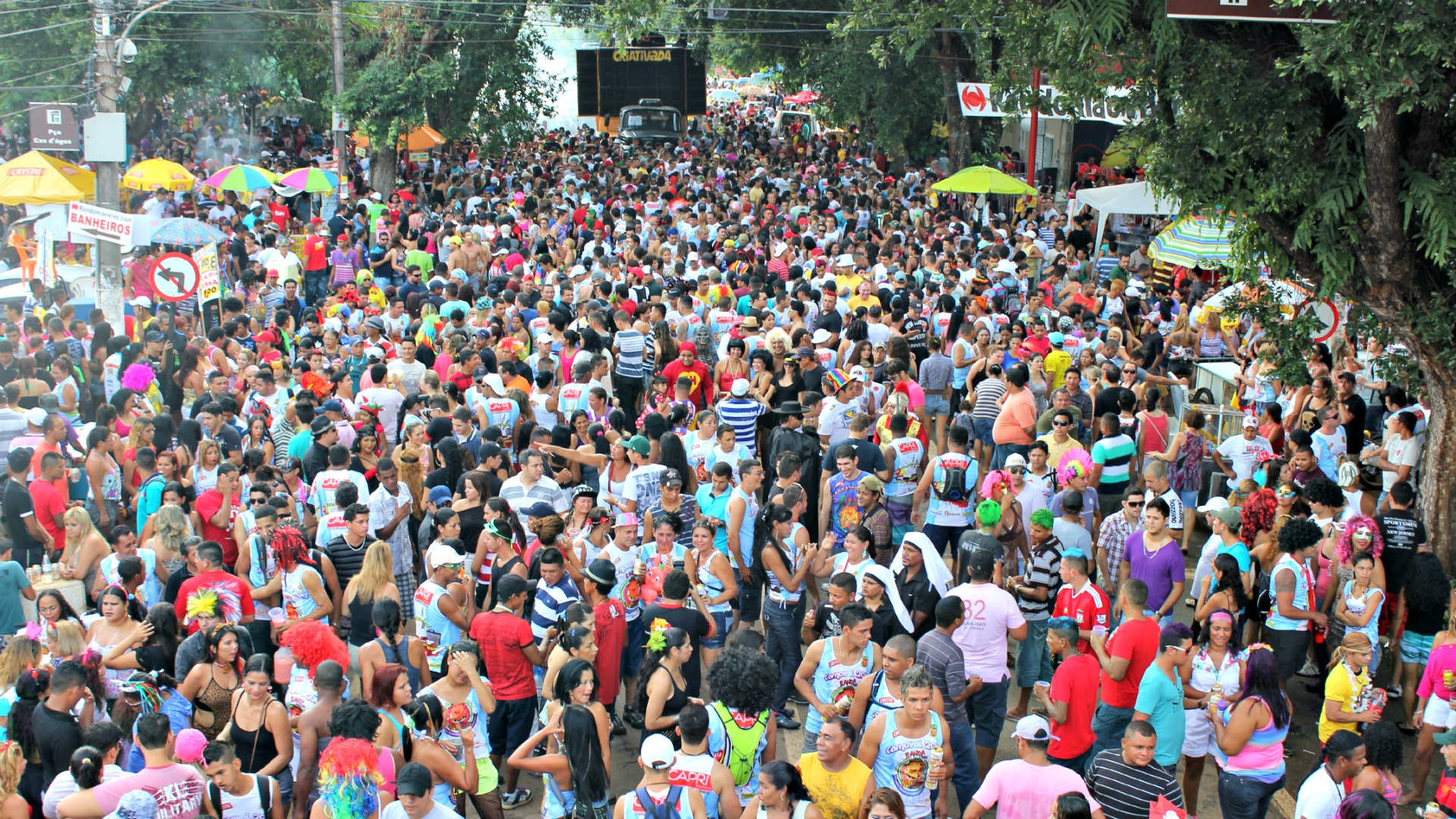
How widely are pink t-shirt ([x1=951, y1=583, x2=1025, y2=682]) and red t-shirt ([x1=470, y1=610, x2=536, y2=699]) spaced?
2.24 metres

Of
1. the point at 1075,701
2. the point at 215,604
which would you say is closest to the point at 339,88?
the point at 215,604

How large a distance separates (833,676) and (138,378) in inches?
274

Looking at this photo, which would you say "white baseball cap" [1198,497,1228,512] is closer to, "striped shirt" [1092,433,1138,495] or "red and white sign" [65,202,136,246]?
"striped shirt" [1092,433,1138,495]

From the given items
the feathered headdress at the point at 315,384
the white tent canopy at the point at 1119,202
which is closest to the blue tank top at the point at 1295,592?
the feathered headdress at the point at 315,384

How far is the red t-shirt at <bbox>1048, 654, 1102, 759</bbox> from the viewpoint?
20.2 ft

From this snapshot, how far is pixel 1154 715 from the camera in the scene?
20.3 feet

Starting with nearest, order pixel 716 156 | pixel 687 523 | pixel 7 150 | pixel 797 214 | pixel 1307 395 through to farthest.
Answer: pixel 687 523, pixel 1307 395, pixel 797 214, pixel 716 156, pixel 7 150

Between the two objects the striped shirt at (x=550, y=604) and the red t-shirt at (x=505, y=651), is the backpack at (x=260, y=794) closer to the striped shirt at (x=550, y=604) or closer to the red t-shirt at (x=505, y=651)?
the red t-shirt at (x=505, y=651)

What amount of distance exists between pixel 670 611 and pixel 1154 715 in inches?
96.7

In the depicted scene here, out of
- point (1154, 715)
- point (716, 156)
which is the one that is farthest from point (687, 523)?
point (716, 156)

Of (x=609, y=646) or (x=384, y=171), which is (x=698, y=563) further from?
(x=384, y=171)

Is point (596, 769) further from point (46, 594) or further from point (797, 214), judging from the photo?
point (797, 214)

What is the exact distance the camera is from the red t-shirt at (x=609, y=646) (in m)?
6.93

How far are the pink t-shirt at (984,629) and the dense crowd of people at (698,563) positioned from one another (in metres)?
0.03
